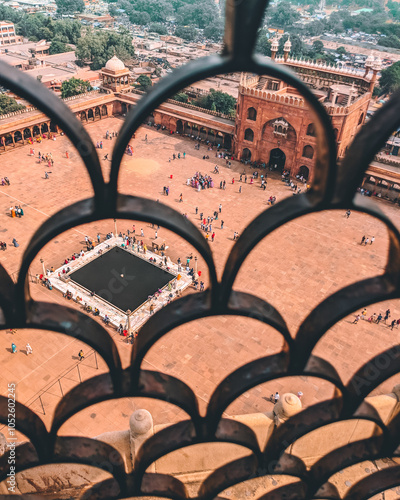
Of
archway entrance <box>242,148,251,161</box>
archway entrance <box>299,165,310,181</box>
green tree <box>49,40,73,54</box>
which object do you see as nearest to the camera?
archway entrance <box>299,165,310,181</box>

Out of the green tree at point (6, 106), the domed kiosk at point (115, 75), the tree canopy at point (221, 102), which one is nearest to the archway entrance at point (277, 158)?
the tree canopy at point (221, 102)

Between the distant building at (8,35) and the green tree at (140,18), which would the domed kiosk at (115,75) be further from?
the green tree at (140,18)

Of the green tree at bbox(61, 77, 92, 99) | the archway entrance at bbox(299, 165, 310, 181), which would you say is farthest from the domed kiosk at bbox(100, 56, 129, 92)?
the archway entrance at bbox(299, 165, 310, 181)

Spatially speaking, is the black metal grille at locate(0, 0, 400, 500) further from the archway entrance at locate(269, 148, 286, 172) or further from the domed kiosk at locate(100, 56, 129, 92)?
the domed kiosk at locate(100, 56, 129, 92)

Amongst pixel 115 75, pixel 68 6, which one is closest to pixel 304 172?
pixel 115 75

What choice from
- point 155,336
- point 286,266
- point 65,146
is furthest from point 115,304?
point 65,146

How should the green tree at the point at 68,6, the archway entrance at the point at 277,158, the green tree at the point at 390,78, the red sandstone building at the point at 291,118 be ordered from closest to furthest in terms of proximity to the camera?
1. the red sandstone building at the point at 291,118
2. the archway entrance at the point at 277,158
3. the green tree at the point at 390,78
4. the green tree at the point at 68,6

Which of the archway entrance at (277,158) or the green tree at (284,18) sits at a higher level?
the green tree at (284,18)
